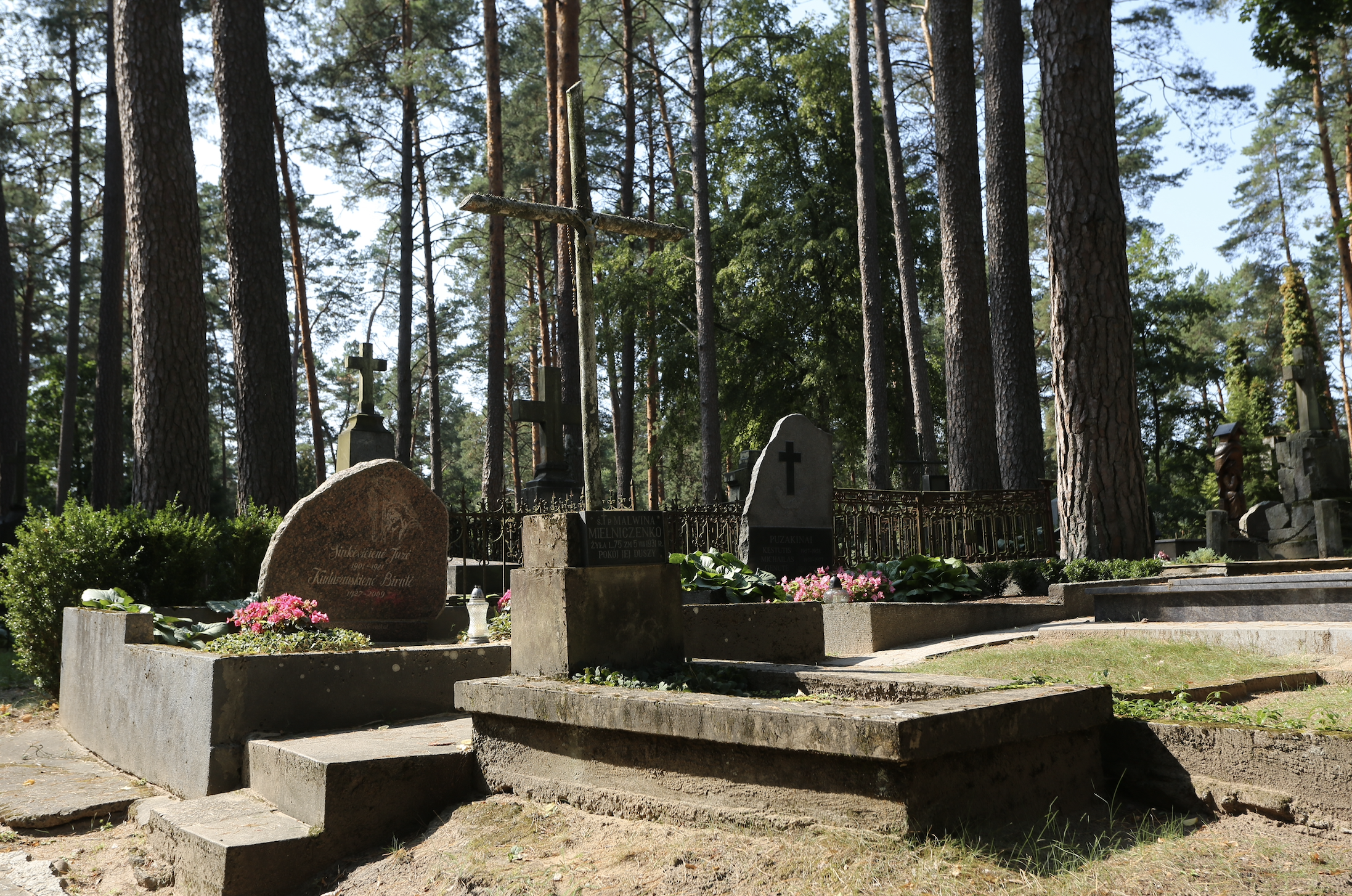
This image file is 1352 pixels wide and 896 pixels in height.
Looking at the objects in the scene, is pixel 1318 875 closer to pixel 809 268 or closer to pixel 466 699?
pixel 466 699

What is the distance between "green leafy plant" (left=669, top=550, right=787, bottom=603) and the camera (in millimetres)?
8727

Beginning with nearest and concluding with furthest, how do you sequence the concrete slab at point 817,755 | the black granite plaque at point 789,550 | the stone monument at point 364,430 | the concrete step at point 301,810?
1. the concrete slab at point 817,755
2. the concrete step at point 301,810
3. the black granite plaque at point 789,550
4. the stone monument at point 364,430

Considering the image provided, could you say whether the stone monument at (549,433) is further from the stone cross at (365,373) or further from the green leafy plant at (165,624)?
the green leafy plant at (165,624)

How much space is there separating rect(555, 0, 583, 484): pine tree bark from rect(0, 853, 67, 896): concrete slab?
43.3 ft

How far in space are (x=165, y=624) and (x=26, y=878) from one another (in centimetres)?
250

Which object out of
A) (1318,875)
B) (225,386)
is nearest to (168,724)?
(1318,875)

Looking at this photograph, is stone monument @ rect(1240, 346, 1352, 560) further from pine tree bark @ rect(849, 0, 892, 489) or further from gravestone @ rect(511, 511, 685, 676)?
gravestone @ rect(511, 511, 685, 676)

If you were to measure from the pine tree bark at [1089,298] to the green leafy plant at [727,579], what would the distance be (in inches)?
137

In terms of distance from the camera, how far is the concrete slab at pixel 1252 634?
5.65 m

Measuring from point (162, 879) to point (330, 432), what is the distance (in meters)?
41.5

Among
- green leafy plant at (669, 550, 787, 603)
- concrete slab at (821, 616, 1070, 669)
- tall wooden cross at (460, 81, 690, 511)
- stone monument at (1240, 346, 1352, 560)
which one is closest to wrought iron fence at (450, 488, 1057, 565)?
green leafy plant at (669, 550, 787, 603)

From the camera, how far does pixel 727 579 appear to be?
884 cm

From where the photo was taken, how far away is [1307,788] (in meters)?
3.27

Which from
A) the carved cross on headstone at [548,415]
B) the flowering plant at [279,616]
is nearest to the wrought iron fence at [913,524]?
the carved cross on headstone at [548,415]
